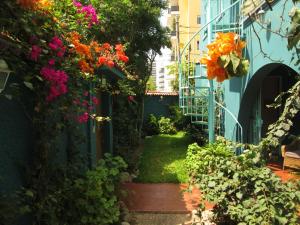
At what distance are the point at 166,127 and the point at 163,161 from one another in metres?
6.43

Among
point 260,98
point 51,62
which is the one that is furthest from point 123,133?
point 51,62

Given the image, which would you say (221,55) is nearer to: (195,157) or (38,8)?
(38,8)

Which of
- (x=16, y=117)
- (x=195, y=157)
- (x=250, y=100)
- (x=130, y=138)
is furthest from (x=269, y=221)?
(x=130, y=138)

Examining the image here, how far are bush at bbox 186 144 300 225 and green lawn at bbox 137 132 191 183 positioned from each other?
123 inches

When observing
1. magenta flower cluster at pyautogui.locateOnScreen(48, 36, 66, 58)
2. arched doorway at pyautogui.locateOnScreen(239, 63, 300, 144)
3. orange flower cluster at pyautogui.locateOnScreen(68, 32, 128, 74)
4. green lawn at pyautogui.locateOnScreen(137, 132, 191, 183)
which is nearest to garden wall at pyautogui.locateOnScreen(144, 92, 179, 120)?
green lawn at pyautogui.locateOnScreen(137, 132, 191, 183)

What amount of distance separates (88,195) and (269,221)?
190cm

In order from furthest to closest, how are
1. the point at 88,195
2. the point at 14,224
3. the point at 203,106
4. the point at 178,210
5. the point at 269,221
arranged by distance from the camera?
the point at 203,106
the point at 178,210
the point at 88,195
the point at 269,221
the point at 14,224

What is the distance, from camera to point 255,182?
380 centimetres

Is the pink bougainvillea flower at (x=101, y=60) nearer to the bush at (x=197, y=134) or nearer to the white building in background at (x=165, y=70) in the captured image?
the bush at (x=197, y=134)

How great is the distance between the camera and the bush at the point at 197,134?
11109mm

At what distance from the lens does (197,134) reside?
37.9 feet

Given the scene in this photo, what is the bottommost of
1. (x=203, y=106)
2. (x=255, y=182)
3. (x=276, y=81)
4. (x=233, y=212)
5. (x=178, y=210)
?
(x=178, y=210)

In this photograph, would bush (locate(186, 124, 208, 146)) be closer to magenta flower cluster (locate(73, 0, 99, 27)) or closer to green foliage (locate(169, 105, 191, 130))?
green foliage (locate(169, 105, 191, 130))

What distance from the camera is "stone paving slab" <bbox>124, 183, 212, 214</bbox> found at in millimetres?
5684
